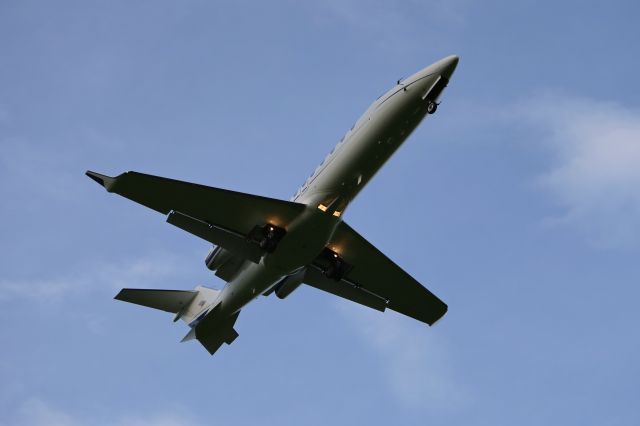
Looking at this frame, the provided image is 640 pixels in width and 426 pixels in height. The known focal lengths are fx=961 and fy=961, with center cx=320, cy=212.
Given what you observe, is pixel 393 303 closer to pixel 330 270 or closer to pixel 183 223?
pixel 330 270

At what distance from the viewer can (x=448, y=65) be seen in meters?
38.0

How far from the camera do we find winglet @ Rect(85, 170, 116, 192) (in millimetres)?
36828

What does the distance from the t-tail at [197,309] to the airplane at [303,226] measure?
0.19 feet

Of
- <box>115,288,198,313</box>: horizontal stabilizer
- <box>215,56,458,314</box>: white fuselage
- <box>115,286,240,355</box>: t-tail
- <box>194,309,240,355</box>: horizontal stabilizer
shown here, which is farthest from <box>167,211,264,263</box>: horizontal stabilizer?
<box>115,288,198,313</box>: horizontal stabilizer

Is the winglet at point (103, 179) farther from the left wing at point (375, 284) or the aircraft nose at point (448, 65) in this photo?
the aircraft nose at point (448, 65)

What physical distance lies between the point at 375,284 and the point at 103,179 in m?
14.6

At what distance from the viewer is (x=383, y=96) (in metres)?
39.5

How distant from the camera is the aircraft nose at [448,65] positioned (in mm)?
37938

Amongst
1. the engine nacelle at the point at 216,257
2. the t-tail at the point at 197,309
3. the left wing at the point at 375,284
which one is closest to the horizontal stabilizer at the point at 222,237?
the engine nacelle at the point at 216,257

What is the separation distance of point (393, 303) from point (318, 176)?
9.27 metres

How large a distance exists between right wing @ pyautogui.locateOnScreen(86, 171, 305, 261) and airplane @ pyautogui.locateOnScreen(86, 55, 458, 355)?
0.14 feet

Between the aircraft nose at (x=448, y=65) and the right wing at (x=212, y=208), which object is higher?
the aircraft nose at (x=448, y=65)

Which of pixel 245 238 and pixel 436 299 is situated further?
pixel 436 299

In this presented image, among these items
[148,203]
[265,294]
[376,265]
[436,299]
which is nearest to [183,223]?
[148,203]
